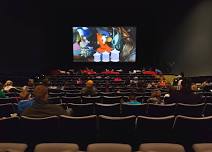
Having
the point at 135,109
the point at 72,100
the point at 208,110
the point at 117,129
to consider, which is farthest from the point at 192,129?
the point at 72,100

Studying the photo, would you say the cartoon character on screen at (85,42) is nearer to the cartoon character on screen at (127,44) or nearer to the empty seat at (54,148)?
the cartoon character on screen at (127,44)

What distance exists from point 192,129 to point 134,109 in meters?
2.04

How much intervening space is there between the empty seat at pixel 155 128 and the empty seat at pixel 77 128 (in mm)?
648

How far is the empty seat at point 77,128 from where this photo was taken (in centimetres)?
514

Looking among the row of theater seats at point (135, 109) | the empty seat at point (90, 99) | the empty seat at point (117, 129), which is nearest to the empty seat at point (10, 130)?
the empty seat at point (117, 129)

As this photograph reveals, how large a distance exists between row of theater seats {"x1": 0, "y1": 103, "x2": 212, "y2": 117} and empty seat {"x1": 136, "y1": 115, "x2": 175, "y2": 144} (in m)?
1.66

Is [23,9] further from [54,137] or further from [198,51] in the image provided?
[54,137]

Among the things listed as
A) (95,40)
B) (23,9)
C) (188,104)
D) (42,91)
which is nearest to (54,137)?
(42,91)

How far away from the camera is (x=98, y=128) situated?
5.31 meters

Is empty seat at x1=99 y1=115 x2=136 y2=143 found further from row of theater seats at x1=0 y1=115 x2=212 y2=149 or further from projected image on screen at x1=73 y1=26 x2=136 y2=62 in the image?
projected image on screen at x1=73 y1=26 x2=136 y2=62

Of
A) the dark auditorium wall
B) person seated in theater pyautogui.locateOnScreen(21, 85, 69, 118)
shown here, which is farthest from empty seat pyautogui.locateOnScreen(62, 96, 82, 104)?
the dark auditorium wall

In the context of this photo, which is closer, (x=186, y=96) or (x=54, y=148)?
(x=54, y=148)

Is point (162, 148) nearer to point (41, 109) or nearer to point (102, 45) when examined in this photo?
point (41, 109)

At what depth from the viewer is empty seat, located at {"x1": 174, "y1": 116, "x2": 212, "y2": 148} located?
524 centimetres
